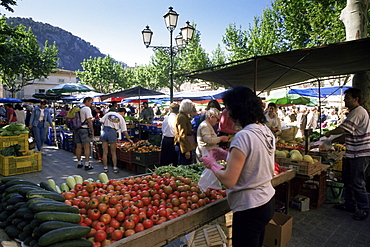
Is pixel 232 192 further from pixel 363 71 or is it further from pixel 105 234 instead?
pixel 363 71

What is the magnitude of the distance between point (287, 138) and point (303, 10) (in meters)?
12.0

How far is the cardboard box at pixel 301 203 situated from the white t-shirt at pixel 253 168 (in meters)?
3.17

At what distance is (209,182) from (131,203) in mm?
979

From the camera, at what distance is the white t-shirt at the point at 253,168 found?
185 centimetres

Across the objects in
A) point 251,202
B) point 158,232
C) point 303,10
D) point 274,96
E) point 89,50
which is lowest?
point 158,232

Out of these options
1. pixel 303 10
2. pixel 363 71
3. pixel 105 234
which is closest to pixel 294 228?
pixel 105 234

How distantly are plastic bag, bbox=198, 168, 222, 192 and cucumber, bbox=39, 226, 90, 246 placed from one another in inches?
57.4

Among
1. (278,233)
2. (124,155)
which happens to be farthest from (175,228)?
(124,155)

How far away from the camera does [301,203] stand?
183 inches

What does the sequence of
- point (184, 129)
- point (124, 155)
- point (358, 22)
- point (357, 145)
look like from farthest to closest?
point (124, 155) → point (358, 22) → point (184, 129) → point (357, 145)

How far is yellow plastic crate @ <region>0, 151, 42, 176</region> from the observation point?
21.5 ft

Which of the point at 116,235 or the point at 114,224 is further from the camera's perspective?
the point at 114,224

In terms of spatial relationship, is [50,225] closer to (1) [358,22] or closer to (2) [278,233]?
(2) [278,233]

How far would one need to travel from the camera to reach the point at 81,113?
7074 mm
